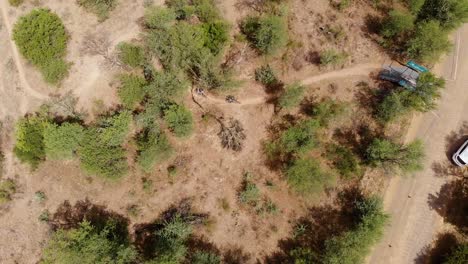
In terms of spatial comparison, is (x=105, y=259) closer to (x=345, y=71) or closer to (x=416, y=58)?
(x=345, y=71)

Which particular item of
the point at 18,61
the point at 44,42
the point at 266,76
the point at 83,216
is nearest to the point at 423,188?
the point at 266,76

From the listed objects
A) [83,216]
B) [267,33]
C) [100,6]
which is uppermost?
[267,33]

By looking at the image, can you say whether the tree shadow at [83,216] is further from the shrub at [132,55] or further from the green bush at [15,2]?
the green bush at [15,2]

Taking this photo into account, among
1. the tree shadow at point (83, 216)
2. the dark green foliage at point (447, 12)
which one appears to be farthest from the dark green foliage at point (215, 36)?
the dark green foliage at point (447, 12)

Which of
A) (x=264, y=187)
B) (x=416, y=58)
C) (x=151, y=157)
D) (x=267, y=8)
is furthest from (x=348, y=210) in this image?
(x=267, y=8)

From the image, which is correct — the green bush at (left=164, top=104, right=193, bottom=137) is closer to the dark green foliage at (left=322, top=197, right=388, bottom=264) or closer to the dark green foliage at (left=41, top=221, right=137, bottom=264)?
the dark green foliage at (left=41, top=221, right=137, bottom=264)

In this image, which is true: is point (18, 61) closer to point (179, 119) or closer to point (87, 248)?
point (179, 119)
